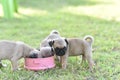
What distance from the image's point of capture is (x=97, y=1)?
9.49 m

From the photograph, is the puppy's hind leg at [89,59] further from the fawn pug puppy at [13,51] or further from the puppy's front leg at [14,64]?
the puppy's front leg at [14,64]

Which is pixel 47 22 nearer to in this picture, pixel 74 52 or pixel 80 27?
pixel 80 27

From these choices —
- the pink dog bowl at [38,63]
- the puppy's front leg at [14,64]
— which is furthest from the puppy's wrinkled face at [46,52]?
the puppy's front leg at [14,64]

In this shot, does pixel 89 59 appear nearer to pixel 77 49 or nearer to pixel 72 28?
pixel 77 49

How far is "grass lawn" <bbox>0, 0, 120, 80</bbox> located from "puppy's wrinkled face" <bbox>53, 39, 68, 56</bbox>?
24 cm

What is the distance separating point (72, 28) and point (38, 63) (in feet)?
8.35

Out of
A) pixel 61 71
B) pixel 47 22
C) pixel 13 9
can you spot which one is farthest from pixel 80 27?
pixel 61 71

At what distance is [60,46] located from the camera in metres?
3.55

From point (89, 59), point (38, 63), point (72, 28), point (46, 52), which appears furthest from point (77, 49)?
point (72, 28)

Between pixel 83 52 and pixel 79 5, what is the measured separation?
5171 millimetres

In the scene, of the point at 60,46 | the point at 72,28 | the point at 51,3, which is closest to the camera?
the point at 60,46

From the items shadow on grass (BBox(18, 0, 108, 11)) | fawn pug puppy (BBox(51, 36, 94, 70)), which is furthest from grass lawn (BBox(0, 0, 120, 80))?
fawn pug puppy (BBox(51, 36, 94, 70))

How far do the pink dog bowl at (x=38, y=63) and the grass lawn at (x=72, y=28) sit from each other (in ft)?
0.18

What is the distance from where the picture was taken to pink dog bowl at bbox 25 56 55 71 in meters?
3.63
